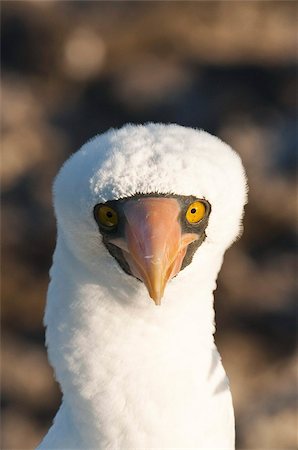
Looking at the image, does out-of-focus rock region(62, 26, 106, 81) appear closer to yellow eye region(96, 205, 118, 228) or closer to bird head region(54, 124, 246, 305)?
bird head region(54, 124, 246, 305)

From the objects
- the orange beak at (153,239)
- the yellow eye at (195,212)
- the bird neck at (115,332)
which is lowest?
the bird neck at (115,332)

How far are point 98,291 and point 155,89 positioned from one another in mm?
6690

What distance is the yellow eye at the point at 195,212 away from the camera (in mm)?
2941

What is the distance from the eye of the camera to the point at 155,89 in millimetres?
9672

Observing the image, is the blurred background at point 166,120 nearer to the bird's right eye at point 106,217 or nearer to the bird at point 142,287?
the bird at point 142,287

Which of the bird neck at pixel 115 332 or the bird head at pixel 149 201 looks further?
the bird neck at pixel 115 332

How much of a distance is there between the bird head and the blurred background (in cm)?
476

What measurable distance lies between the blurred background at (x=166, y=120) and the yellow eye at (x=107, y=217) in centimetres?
487

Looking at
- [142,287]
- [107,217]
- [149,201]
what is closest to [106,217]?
[107,217]

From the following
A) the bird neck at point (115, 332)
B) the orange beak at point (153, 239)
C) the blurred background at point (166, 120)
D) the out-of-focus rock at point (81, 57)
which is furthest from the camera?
the out-of-focus rock at point (81, 57)

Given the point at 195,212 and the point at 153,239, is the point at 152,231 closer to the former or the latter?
the point at 153,239

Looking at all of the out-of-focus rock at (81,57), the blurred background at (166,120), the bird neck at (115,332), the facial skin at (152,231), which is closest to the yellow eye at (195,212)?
the facial skin at (152,231)

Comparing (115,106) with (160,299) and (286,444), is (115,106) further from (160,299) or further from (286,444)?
(160,299)

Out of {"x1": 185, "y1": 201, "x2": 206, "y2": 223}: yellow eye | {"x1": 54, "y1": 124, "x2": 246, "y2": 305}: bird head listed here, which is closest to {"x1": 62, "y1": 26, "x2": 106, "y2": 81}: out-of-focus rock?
{"x1": 54, "y1": 124, "x2": 246, "y2": 305}: bird head
